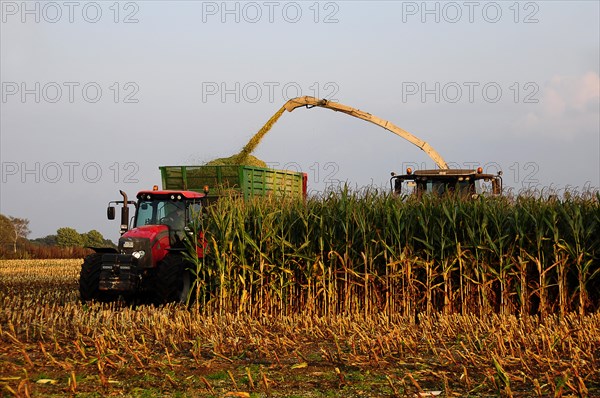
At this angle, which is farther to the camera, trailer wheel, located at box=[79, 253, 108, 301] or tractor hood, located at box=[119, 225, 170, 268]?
trailer wheel, located at box=[79, 253, 108, 301]

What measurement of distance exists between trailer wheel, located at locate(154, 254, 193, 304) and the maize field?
389 mm

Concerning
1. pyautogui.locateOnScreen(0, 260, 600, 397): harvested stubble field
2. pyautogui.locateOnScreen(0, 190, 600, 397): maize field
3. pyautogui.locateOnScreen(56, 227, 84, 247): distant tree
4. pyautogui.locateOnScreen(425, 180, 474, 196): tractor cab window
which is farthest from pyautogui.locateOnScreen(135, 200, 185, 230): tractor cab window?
pyautogui.locateOnScreen(56, 227, 84, 247): distant tree

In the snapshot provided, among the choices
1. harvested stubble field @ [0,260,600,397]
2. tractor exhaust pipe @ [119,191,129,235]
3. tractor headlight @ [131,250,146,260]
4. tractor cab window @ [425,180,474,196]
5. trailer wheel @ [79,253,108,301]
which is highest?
tractor cab window @ [425,180,474,196]

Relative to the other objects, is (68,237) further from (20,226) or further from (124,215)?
(124,215)

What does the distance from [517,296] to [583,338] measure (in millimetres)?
2988

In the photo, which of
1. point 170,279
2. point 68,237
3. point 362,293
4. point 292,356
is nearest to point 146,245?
point 170,279

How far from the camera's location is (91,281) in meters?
13.8

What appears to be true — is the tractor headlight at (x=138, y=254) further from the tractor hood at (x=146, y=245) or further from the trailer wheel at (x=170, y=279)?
the trailer wheel at (x=170, y=279)

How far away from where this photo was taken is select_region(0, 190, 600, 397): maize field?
30.4 ft

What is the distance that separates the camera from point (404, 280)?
42.4ft

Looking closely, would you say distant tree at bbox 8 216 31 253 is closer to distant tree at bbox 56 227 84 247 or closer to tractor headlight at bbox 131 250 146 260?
distant tree at bbox 56 227 84 247

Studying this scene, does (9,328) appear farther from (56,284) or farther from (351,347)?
(56,284)

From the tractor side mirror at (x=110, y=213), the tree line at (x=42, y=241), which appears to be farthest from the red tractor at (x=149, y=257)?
the tree line at (x=42, y=241)

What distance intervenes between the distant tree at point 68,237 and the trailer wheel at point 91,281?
151 ft
